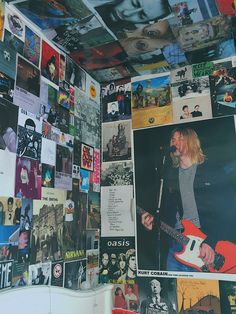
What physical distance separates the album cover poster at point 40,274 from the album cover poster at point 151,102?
40.3 inches

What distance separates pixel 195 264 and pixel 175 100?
968mm

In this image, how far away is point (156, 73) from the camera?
2.18 m

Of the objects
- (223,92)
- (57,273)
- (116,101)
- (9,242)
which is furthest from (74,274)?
(223,92)

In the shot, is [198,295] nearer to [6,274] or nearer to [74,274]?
[74,274]

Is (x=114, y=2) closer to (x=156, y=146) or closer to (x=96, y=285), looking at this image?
(x=156, y=146)

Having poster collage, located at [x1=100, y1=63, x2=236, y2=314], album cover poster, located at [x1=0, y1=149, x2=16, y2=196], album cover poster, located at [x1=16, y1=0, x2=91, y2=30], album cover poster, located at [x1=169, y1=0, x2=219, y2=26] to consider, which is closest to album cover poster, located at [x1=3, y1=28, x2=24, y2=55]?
album cover poster, located at [x1=16, y1=0, x2=91, y2=30]

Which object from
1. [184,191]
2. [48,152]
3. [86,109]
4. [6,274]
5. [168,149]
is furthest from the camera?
[86,109]

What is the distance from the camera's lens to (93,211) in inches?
83.0

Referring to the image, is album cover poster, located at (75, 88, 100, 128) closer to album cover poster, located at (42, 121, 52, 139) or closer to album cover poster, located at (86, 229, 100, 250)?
album cover poster, located at (42, 121, 52, 139)

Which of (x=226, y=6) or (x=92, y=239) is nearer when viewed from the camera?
(x=226, y=6)

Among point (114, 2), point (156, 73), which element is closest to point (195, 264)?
point (156, 73)

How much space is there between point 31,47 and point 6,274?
1.07 m

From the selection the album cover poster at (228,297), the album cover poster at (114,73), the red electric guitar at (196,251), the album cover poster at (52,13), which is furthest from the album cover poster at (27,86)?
the album cover poster at (228,297)

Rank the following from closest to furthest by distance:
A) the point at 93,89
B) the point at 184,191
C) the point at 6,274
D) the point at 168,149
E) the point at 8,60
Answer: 1. the point at 6,274
2. the point at 8,60
3. the point at 184,191
4. the point at 168,149
5. the point at 93,89
